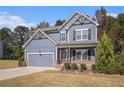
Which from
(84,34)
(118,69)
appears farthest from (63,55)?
(118,69)

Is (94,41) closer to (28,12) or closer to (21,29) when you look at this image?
(28,12)

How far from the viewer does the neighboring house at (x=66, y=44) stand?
103 ft

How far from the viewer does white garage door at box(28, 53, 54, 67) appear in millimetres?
33250

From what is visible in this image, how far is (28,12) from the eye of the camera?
37.3 metres

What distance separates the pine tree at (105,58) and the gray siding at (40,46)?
29.4 feet

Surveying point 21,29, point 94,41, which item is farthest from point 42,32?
point 21,29

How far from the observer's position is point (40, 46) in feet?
113

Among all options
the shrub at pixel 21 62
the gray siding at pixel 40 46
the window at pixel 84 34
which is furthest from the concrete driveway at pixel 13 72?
the window at pixel 84 34

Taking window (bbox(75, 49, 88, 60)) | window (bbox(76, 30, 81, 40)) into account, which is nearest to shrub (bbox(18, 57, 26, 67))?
window (bbox(75, 49, 88, 60))

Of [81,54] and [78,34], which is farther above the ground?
[78,34]

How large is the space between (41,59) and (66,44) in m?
4.35

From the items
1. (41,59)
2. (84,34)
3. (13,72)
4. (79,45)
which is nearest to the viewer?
(13,72)

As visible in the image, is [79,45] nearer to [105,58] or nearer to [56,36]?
[56,36]
